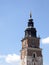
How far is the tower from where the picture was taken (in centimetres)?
5188

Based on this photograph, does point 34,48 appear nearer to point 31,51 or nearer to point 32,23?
point 31,51

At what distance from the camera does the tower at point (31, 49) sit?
170ft

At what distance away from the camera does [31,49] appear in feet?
172

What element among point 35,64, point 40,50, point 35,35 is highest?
point 35,35

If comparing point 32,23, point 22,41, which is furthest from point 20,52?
point 32,23

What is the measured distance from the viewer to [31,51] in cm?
5241

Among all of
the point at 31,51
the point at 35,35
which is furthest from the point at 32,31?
the point at 31,51

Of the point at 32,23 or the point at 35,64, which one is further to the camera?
the point at 32,23

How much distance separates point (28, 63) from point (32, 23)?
32.3 ft

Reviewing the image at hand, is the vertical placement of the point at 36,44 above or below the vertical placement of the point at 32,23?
below

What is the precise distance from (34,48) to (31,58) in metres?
2.36

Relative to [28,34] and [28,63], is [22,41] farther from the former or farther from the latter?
[28,63]

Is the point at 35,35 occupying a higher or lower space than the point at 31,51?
higher

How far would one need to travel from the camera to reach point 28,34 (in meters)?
A: 53.9
